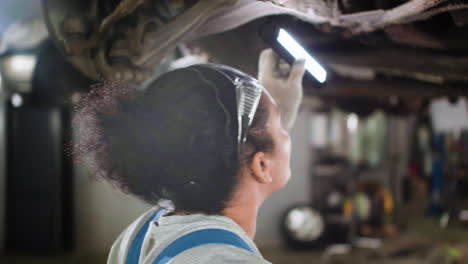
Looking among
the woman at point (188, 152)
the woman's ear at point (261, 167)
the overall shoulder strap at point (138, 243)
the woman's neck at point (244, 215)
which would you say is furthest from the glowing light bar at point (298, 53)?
the overall shoulder strap at point (138, 243)

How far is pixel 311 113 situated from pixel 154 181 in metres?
4.40

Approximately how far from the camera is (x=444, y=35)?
5.93 ft

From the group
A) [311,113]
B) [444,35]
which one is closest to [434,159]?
[311,113]

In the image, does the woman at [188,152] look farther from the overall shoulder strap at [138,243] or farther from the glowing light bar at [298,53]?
the glowing light bar at [298,53]

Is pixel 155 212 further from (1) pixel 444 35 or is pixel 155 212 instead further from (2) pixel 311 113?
(2) pixel 311 113

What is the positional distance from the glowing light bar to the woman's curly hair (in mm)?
183

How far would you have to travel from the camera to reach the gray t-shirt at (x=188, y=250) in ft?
2.88

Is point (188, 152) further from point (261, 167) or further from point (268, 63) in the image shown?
point (268, 63)

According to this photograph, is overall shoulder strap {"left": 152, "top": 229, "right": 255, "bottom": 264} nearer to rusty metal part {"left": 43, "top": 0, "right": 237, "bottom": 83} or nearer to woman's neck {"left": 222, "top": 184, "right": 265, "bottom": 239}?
woman's neck {"left": 222, "top": 184, "right": 265, "bottom": 239}

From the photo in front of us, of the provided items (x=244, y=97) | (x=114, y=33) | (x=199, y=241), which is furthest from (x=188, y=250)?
(x=114, y=33)

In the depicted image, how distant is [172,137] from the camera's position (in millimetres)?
971

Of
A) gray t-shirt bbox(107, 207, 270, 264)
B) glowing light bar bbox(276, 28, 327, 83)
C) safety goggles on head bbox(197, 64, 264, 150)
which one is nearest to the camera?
gray t-shirt bbox(107, 207, 270, 264)

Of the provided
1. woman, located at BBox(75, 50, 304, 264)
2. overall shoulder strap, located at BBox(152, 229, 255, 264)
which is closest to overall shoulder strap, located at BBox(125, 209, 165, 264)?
woman, located at BBox(75, 50, 304, 264)

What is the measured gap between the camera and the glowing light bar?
1.13 m
